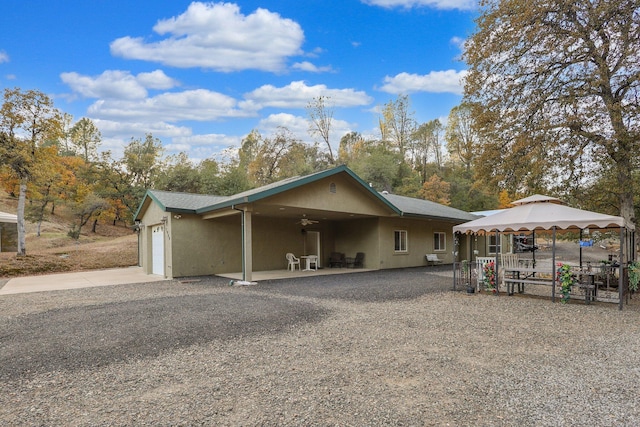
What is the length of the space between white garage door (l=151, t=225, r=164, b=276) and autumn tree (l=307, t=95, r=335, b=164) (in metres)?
22.8

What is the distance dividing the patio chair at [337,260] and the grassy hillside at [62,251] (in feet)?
36.0

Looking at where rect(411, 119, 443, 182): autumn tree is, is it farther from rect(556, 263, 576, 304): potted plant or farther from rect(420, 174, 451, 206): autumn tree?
rect(556, 263, 576, 304): potted plant

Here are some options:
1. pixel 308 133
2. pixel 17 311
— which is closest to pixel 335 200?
pixel 17 311

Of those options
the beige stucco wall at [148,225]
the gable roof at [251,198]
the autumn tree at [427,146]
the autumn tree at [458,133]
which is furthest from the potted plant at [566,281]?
the autumn tree at [427,146]

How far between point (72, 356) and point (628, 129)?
12361 mm

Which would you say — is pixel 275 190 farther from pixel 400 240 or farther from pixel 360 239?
pixel 400 240

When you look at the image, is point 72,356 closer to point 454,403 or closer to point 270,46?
point 454,403

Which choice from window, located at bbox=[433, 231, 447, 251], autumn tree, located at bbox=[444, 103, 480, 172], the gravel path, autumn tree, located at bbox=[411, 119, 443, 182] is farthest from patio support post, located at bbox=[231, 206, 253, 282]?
autumn tree, located at bbox=[411, 119, 443, 182]

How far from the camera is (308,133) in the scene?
36469 mm

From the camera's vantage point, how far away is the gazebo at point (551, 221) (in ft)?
25.4

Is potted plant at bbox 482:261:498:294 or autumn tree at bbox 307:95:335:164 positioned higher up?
autumn tree at bbox 307:95:335:164

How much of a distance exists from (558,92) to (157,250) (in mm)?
14806

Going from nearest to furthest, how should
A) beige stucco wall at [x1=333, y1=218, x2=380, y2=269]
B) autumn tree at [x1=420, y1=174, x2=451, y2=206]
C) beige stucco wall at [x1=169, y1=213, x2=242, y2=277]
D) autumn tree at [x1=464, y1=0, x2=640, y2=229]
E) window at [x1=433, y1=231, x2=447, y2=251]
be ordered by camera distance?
autumn tree at [x1=464, y1=0, x2=640, y2=229] → beige stucco wall at [x1=169, y1=213, x2=242, y2=277] → beige stucco wall at [x1=333, y1=218, x2=380, y2=269] → window at [x1=433, y1=231, x2=447, y2=251] → autumn tree at [x1=420, y1=174, x2=451, y2=206]

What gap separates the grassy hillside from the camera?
1620cm
